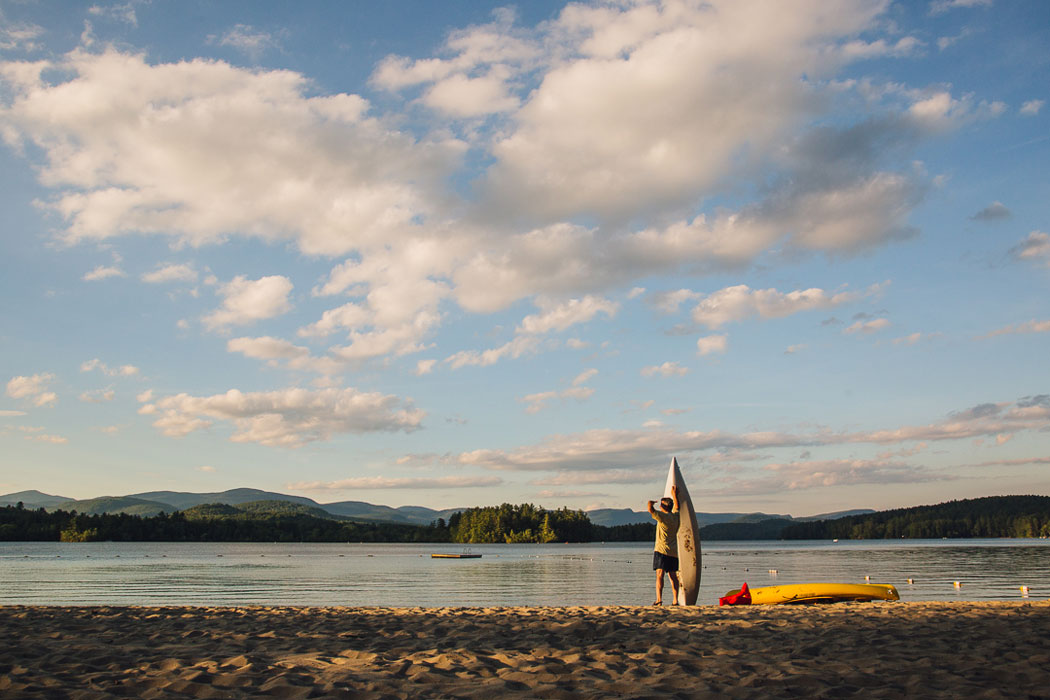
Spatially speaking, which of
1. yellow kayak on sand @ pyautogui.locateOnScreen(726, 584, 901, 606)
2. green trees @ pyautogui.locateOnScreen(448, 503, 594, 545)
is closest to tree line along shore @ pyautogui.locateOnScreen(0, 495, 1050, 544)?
green trees @ pyautogui.locateOnScreen(448, 503, 594, 545)

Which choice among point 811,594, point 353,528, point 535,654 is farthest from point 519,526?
point 535,654

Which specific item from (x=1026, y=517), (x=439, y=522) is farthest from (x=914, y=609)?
(x=1026, y=517)

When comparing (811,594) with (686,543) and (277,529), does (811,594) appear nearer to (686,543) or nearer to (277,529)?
(686,543)

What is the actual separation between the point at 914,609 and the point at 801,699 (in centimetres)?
1114

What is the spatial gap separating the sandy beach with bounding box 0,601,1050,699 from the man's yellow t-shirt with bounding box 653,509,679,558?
8.36ft

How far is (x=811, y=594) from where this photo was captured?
19797 mm

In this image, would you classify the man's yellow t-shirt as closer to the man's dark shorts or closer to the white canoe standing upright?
the man's dark shorts

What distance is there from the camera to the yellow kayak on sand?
1959 cm

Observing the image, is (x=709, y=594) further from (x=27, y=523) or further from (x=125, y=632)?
(x=27, y=523)

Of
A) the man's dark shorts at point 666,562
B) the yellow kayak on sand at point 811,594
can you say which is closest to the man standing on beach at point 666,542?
the man's dark shorts at point 666,562

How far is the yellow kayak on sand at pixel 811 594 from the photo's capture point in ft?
64.3

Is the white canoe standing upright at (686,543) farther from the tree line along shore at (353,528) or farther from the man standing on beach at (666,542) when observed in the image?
the tree line along shore at (353,528)

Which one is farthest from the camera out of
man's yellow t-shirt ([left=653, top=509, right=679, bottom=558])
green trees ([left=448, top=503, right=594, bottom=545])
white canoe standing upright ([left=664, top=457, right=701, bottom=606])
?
Answer: green trees ([left=448, top=503, right=594, bottom=545])

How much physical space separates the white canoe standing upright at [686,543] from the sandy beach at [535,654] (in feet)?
11.3
